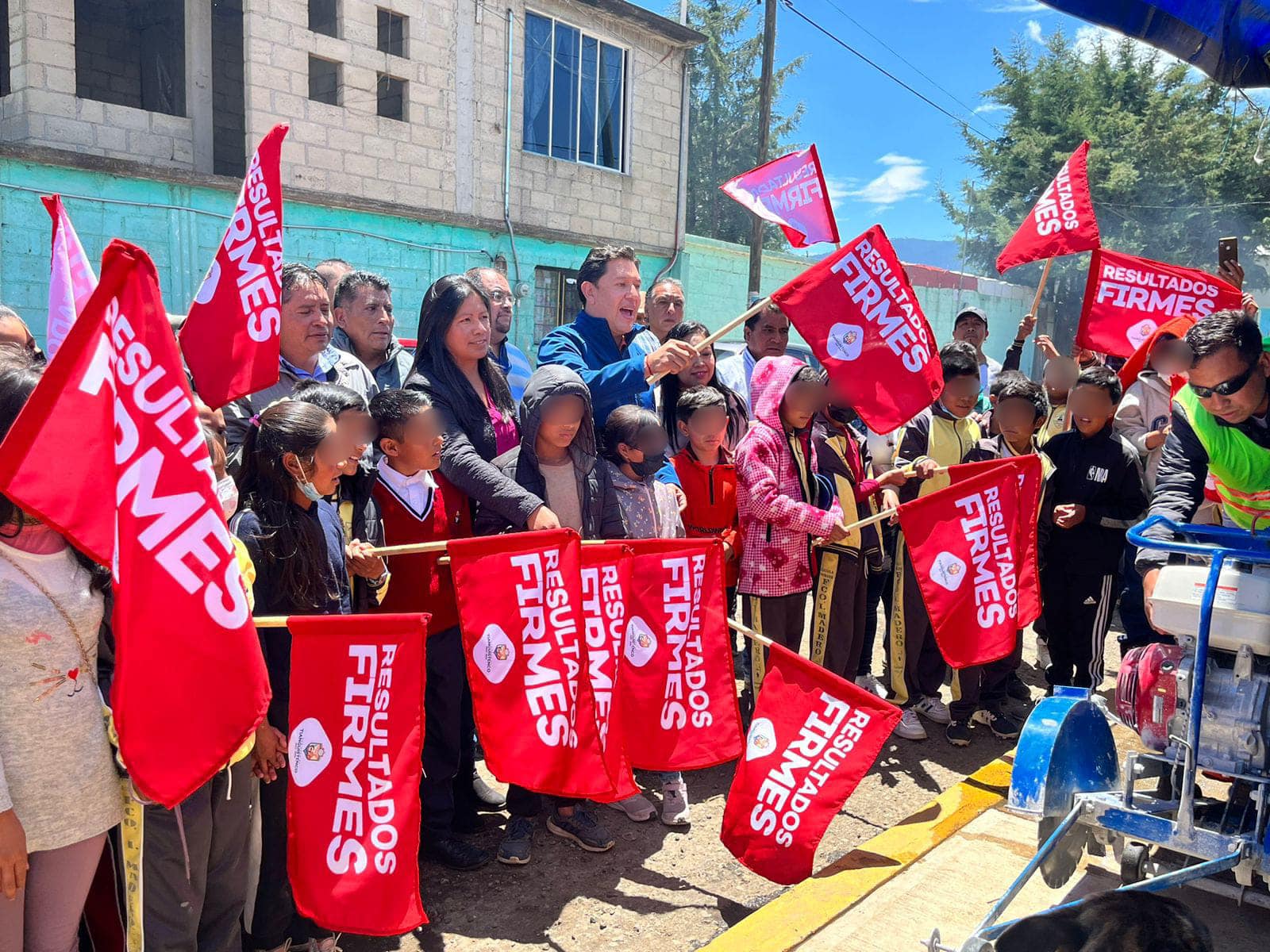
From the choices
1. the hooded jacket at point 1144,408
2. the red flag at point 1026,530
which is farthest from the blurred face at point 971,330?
the red flag at point 1026,530

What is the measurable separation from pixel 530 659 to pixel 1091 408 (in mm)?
3682

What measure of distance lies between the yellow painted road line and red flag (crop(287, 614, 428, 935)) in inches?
42.5

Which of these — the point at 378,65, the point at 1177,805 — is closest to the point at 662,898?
Answer: the point at 1177,805

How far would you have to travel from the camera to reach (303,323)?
13.5ft

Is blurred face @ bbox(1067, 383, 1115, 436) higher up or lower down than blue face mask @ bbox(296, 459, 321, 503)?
higher up

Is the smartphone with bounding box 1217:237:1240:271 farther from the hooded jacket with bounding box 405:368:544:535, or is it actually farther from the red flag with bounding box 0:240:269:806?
the red flag with bounding box 0:240:269:806

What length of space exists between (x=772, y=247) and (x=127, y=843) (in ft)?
141

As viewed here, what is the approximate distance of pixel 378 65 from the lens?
13414 mm

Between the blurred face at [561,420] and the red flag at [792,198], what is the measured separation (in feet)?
11.4

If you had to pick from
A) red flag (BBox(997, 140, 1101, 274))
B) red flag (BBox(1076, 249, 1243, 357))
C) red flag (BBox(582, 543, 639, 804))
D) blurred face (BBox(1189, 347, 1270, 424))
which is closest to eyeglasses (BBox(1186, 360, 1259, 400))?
blurred face (BBox(1189, 347, 1270, 424))

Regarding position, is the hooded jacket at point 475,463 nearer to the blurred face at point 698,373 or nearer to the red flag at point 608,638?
the red flag at point 608,638

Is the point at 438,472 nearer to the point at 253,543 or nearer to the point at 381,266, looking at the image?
the point at 253,543

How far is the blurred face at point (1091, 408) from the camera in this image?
542 centimetres

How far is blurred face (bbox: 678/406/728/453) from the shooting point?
4.94 meters
